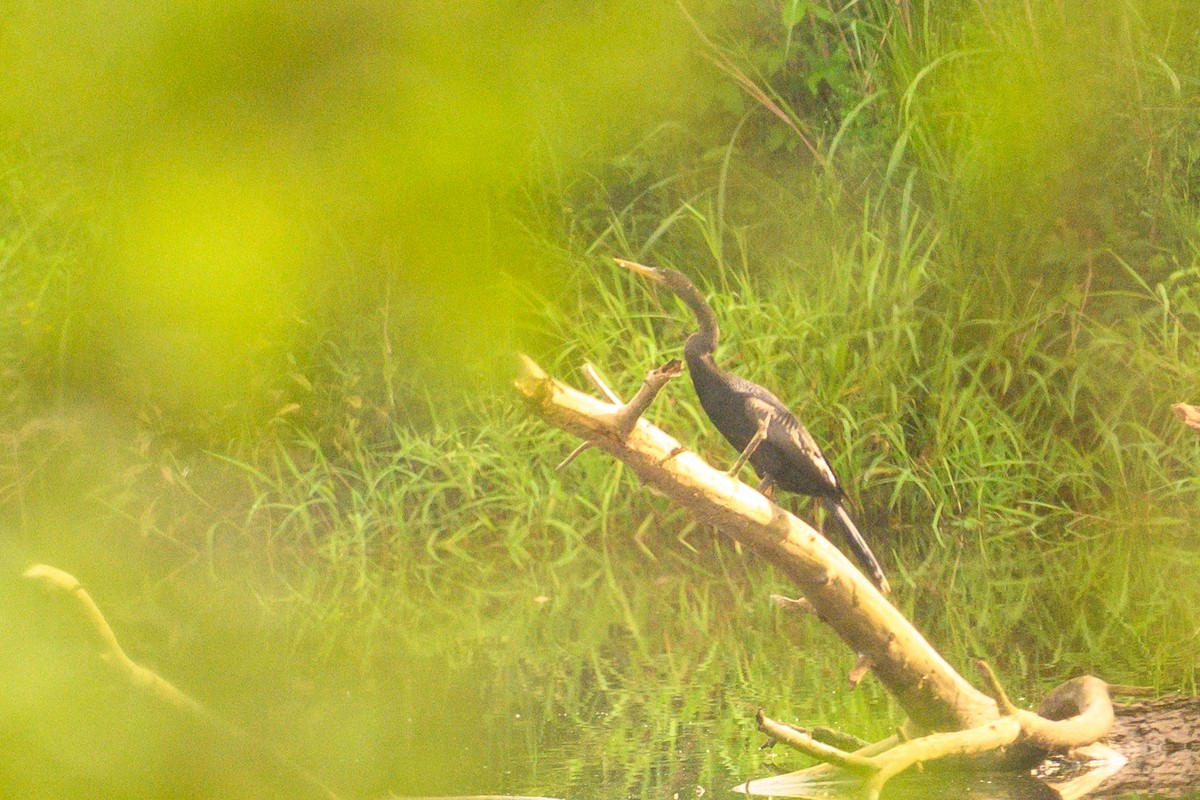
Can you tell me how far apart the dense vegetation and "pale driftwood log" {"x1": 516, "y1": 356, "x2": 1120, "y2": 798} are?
0.16m

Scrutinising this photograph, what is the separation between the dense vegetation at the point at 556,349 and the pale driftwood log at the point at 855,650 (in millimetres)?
157

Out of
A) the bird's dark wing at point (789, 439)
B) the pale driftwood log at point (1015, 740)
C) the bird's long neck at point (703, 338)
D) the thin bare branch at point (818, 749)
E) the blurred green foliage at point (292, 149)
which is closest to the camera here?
the blurred green foliage at point (292, 149)

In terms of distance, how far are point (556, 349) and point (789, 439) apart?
2.72 feet

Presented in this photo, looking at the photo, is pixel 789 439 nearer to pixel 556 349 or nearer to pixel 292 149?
pixel 556 349

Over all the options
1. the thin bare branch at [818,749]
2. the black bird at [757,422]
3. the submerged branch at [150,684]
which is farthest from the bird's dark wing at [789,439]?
the submerged branch at [150,684]

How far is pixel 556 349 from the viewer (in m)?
1.34

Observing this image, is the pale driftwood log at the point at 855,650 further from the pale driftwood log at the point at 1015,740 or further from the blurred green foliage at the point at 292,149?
the blurred green foliage at the point at 292,149

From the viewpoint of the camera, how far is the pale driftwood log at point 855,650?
1108 millimetres

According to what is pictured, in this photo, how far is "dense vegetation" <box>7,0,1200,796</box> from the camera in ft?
0.72

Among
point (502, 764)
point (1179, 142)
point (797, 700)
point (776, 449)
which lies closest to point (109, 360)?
point (502, 764)

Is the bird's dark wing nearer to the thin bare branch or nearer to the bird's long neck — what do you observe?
the bird's long neck

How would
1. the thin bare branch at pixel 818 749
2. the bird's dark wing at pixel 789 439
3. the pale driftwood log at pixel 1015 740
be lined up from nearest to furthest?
the thin bare branch at pixel 818 749, the pale driftwood log at pixel 1015 740, the bird's dark wing at pixel 789 439

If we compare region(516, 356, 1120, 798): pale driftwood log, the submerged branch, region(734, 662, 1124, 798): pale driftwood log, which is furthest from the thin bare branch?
the submerged branch

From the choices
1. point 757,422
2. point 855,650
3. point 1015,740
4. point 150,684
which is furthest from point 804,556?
point 150,684
